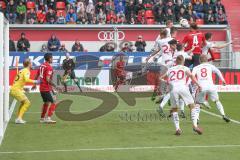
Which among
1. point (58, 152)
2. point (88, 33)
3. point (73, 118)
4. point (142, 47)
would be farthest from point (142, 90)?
point (58, 152)

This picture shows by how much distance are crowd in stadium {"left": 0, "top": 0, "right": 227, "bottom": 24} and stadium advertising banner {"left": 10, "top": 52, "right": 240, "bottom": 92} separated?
11.9 feet

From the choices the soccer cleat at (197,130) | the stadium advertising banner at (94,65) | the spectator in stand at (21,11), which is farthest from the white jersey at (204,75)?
the spectator in stand at (21,11)

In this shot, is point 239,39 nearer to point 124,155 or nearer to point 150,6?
point 150,6

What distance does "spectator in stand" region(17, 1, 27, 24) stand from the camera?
35.9 m

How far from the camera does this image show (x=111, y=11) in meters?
37.8

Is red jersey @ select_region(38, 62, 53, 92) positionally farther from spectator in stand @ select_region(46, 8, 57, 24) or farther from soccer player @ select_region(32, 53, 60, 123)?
spectator in stand @ select_region(46, 8, 57, 24)

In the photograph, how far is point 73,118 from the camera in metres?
18.9

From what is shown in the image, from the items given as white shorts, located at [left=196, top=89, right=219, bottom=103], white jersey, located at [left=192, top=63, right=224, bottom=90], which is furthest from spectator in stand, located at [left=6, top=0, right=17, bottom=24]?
white shorts, located at [left=196, top=89, right=219, bottom=103]

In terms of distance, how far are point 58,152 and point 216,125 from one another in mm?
5658

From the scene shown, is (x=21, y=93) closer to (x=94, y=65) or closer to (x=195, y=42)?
(x=195, y=42)

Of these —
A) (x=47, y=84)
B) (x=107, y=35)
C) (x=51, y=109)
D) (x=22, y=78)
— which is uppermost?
(x=107, y=35)

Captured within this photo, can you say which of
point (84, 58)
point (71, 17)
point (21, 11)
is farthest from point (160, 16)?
point (21, 11)

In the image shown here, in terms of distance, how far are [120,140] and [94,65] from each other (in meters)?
18.6

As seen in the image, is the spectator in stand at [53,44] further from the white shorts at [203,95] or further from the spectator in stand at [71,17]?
the white shorts at [203,95]
